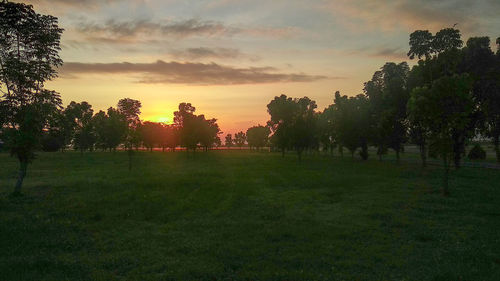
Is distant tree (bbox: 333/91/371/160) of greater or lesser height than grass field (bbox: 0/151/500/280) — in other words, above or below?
above

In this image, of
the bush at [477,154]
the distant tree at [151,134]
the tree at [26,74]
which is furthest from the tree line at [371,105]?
the distant tree at [151,134]

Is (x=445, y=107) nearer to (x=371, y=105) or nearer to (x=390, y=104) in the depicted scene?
(x=390, y=104)

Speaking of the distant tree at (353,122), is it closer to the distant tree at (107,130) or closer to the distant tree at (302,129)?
the distant tree at (302,129)

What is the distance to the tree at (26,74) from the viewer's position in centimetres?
2830

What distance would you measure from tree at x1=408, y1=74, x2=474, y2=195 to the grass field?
15.7 ft

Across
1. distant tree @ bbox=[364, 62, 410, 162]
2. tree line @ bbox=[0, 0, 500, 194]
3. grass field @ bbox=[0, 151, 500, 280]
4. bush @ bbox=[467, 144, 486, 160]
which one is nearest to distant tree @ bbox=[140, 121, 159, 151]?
tree line @ bbox=[0, 0, 500, 194]

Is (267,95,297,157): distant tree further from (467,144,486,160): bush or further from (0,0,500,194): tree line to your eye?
(467,144,486,160): bush

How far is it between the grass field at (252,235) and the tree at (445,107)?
4778 mm

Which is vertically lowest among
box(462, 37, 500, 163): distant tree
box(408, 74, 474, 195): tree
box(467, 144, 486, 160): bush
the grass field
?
the grass field

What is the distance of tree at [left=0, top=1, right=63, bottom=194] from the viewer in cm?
2830

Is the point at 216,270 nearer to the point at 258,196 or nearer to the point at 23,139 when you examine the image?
the point at 258,196

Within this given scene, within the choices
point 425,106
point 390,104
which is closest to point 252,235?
point 425,106

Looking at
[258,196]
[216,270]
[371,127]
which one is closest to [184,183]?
[258,196]

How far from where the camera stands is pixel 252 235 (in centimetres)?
1773
